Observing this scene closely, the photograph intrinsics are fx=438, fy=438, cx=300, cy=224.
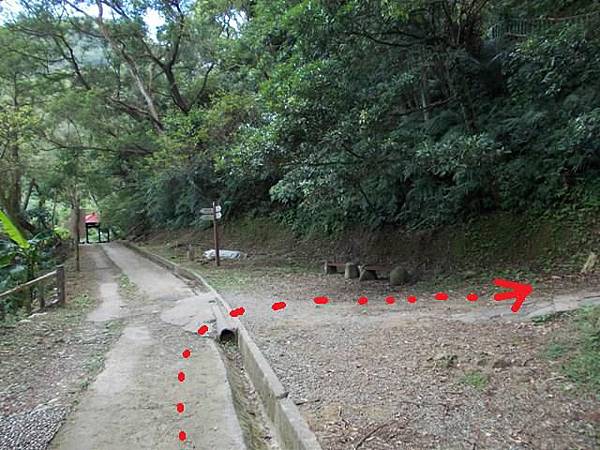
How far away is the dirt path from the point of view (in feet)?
Answer: 10.9

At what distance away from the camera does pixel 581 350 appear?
3.64m

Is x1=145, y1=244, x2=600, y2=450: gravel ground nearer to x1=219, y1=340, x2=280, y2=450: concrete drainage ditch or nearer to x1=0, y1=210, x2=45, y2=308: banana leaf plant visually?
x1=219, y1=340, x2=280, y2=450: concrete drainage ditch

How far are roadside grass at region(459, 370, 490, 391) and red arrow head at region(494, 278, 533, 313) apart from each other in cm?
252

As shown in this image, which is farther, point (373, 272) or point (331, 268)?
point (331, 268)

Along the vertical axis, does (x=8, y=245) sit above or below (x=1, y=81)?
below

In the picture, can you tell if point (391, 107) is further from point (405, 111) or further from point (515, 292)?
point (515, 292)

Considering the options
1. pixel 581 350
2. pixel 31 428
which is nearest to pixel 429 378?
pixel 581 350

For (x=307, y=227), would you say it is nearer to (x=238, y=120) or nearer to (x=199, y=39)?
(x=238, y=120)

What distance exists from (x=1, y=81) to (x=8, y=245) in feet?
43.4

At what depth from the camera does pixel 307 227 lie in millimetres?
15078

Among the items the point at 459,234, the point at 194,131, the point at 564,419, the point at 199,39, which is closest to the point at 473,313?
the point at 564,419

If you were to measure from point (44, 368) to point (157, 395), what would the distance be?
1.77 m

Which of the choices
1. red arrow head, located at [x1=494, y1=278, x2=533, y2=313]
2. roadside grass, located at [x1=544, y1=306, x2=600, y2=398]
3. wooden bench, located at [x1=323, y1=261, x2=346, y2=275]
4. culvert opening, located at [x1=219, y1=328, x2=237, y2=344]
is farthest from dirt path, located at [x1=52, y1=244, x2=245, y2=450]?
wooden bench, located at [x1=323, y1=261, x2=346, y2=275]

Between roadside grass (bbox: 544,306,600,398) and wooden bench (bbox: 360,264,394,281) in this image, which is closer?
roadside grass (bbox: 544,306,600,398)
